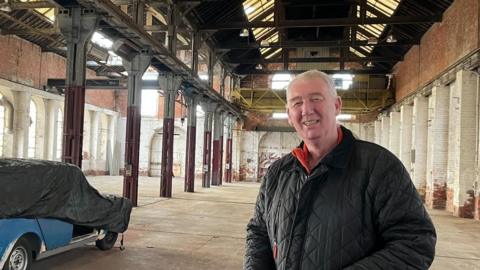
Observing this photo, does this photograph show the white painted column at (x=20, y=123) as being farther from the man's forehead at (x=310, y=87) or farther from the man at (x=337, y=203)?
the man's forehead at (x=310, y=87)

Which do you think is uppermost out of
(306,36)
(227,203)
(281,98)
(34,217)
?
(306,36)

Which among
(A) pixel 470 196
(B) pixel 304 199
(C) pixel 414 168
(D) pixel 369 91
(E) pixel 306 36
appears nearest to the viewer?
(B) pixel 304 199

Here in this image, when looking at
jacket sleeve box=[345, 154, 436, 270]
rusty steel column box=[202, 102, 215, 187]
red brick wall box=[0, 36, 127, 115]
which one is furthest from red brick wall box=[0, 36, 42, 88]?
jacket sleeve box=[345, 154, 436, 270]

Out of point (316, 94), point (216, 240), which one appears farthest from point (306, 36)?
point (316, 94)

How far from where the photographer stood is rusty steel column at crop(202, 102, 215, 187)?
70.6 feet

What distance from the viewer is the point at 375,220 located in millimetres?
1694

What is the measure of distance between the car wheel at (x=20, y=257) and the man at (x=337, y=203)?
433 centimetres

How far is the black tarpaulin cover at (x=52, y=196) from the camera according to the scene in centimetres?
503

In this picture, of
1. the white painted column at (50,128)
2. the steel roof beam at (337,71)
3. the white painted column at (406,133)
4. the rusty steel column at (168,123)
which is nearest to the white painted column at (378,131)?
the steel roof beam at (337,71)

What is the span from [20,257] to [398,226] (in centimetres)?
515

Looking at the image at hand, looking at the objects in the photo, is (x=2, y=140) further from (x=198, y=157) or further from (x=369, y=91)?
(x=369, y=91)

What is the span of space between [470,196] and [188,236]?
933cm

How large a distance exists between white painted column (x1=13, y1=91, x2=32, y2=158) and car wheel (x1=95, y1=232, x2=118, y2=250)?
15.6m

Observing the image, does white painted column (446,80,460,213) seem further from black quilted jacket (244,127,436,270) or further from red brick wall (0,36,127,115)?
red brick wall (0,36,127,115)
